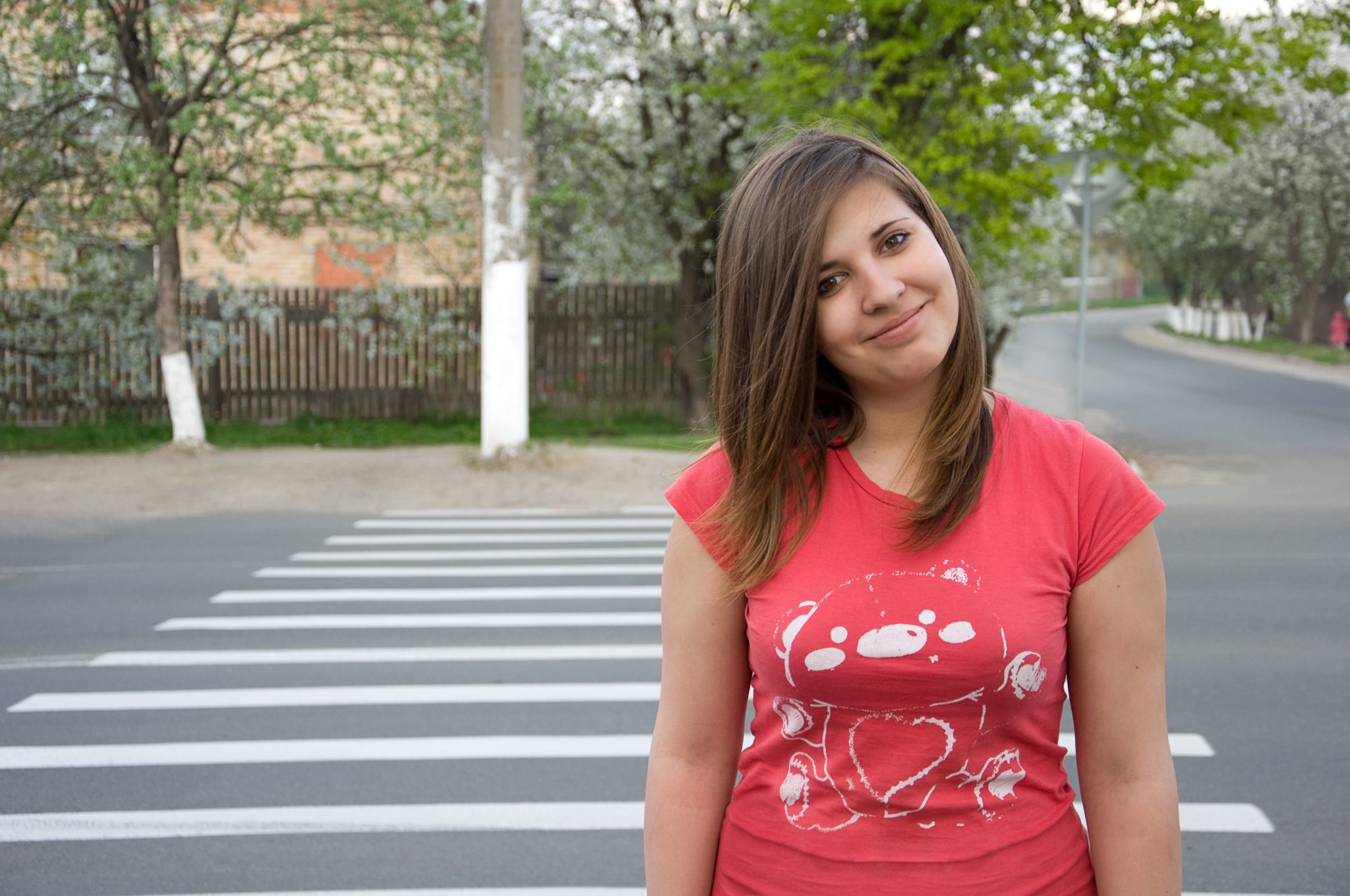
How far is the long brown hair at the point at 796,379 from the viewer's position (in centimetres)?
177

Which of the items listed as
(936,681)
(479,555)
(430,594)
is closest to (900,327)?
(936,681)

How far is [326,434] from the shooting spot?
58.1 ft

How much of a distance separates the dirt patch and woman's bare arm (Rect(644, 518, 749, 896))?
1084 centimetres

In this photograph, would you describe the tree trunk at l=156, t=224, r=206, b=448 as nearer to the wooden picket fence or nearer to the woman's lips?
the wooden picket fence

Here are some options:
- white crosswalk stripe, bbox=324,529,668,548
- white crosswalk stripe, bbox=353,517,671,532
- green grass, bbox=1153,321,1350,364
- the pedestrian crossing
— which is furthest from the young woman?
green grass, bbox=1153,321,1350,364

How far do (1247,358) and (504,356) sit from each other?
90.6ft

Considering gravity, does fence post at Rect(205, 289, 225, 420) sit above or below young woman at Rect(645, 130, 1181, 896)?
below

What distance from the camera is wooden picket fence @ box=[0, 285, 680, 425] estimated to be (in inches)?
732

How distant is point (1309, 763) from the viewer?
532 centimetres

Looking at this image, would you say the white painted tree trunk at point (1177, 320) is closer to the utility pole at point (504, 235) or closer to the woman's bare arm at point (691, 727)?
the utility pole at point (504, 235)

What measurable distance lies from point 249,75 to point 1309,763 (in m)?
12.3

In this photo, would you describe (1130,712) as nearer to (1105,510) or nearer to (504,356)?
(1105,510)

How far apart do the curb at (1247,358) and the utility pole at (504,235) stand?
1944cm

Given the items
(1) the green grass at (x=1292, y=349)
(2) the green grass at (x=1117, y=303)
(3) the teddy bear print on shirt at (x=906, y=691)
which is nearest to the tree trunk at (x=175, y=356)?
(3) the teddy bear print on shirt at (x=906, y=691)
